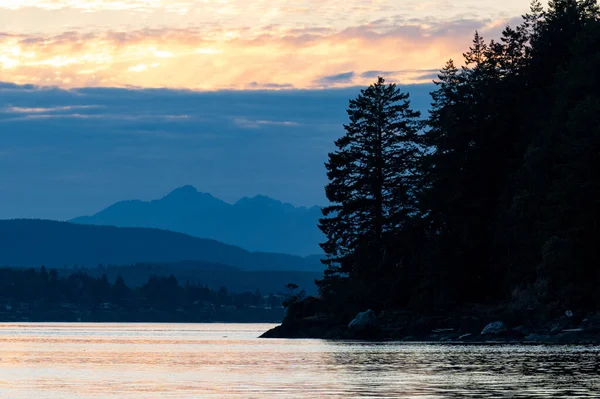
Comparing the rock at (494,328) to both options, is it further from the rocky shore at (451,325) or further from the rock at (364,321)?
the rock at (364,321)

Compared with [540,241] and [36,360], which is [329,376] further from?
[540,241]

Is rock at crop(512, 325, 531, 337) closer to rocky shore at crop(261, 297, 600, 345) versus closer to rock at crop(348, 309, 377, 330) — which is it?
rocky shore at crop(261, 297, 600, 345)

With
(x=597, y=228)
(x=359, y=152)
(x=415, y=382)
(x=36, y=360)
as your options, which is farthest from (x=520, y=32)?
(x=415, y=382)

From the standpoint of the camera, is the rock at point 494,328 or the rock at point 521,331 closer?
the rock at point 521,331

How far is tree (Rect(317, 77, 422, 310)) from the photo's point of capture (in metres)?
114

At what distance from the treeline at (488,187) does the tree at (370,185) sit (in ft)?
0.40

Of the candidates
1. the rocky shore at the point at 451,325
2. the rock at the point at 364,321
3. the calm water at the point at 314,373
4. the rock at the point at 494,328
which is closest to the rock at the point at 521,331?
the rocky shore at the point at 451,325

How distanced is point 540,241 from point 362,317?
58.2 feet

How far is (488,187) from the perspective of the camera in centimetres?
10875

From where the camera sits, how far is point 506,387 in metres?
44.8

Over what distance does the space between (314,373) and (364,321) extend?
158 feet

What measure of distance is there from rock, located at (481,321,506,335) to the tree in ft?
71.5

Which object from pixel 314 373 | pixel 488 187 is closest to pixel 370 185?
pixel 488 187

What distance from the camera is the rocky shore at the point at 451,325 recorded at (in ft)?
279
